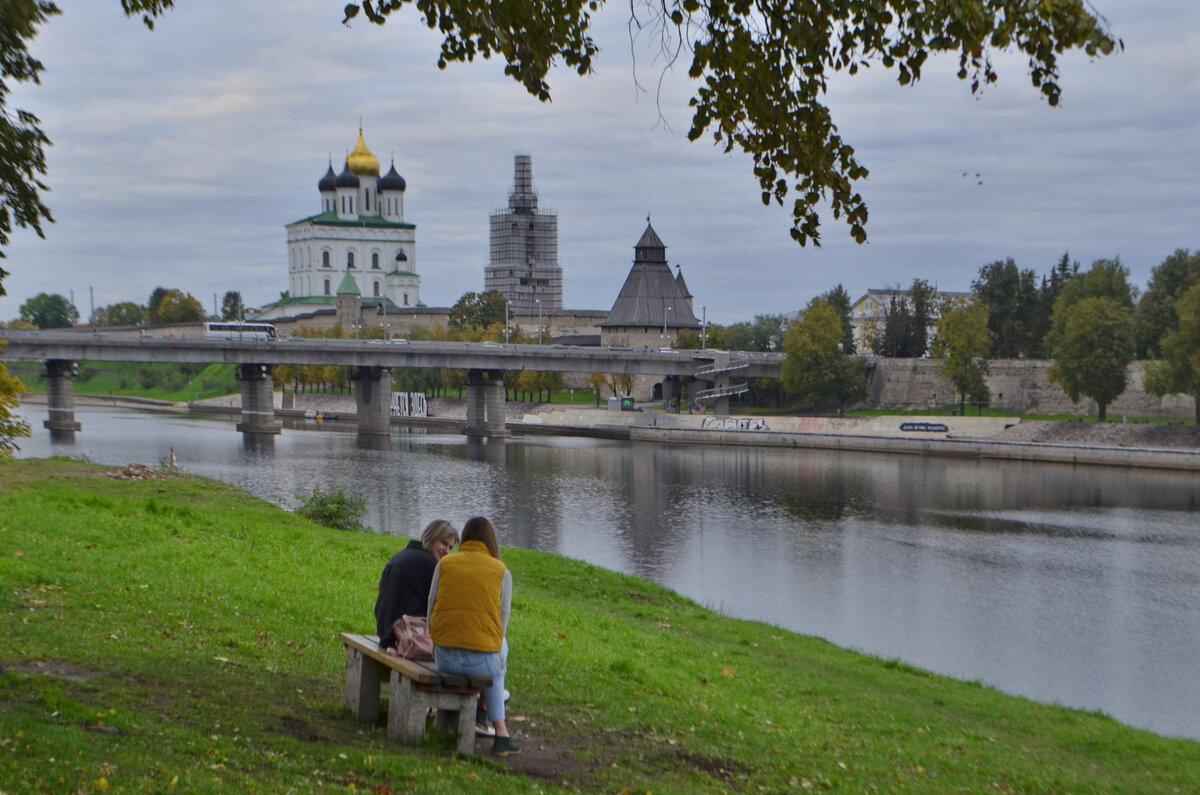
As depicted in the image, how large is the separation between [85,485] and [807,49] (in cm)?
2071

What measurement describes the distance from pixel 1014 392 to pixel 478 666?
76.6m

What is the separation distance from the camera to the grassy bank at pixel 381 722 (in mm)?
6789

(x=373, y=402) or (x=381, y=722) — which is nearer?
(x=381, y=722)

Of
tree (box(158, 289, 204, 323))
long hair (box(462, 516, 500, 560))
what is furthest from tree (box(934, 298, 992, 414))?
tree (box(158, 289, 204, 323))

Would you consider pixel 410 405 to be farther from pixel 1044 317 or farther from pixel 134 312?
pixel 134 312

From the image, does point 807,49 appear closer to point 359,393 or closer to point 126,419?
point 359,393

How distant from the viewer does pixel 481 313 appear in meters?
121

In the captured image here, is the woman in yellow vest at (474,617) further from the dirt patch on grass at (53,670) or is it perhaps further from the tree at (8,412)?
the tree at (8,412)

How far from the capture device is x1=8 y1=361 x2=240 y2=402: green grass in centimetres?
11975

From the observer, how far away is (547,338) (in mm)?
125000

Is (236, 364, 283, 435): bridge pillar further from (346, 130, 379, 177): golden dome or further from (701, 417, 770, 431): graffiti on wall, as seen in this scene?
(346, 130, 379, 177): golden dome

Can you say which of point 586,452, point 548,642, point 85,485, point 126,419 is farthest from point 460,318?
point 548,642

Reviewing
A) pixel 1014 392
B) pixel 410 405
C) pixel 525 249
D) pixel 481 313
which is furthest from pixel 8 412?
pixel 525 249

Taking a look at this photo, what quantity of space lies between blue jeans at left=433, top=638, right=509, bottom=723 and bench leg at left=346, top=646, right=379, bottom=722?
24.0 inches
